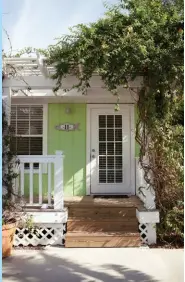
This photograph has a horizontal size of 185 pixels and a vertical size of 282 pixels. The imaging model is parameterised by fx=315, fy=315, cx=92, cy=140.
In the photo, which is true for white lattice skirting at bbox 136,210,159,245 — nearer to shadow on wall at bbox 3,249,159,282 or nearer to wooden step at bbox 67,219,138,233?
wooden step at bbox 67,219,138,233

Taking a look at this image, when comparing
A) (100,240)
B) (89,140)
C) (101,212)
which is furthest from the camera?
(89,140)

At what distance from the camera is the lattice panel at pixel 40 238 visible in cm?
565

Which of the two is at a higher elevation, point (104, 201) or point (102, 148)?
point (102, 148)

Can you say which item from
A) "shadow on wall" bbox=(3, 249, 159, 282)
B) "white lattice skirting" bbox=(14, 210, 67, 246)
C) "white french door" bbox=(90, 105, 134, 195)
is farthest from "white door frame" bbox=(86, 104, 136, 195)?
"shadow on wall" bbox=(3, 249, 159, 282)

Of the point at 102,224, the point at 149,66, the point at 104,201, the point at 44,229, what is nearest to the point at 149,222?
the point at 102,224

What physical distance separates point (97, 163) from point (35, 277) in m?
3.86

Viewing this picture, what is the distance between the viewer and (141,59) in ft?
16.8

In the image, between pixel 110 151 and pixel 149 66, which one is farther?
pixel 110 151

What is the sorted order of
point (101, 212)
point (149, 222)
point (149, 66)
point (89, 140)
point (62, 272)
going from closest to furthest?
point (62, 272), point (149, 66), point (149, 222), point (101, 212), point (89, 140)

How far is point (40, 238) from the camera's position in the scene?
5.74m

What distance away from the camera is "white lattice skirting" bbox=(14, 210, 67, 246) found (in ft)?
18.5

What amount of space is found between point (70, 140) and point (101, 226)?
255 centimetres

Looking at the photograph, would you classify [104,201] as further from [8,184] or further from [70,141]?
[8,184]

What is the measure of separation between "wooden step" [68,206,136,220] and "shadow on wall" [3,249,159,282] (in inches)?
51.3
